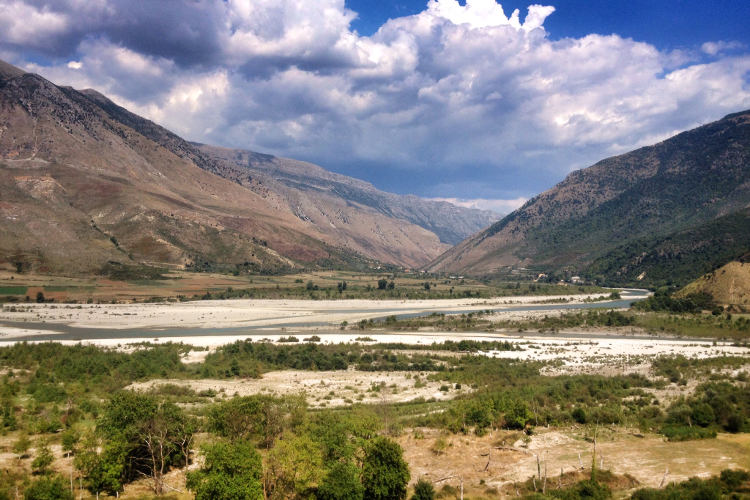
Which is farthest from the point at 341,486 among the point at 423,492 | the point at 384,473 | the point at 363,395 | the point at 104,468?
the point at 363,395

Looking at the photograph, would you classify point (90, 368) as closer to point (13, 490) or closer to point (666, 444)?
point (13, 490)

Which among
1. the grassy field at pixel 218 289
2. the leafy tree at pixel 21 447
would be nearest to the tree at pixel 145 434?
the leafy tree at pixel 21 447

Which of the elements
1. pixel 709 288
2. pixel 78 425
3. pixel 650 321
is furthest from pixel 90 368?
pixel 709 288

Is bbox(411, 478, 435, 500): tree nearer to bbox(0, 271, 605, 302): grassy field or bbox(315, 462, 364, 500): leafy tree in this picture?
bbox(315, 462, 364, 500): leafy tree

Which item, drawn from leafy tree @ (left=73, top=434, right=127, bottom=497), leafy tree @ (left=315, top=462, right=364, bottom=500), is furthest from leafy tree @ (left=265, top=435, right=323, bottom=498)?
leafy tree @ (left=73, top=434, right=127, bottom=497)

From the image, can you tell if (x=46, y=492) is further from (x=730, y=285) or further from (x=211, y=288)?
(x=211, y=288)

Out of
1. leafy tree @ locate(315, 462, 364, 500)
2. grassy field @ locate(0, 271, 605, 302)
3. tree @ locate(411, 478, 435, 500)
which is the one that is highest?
grassy field @ locate(0, 271, 605, 302)

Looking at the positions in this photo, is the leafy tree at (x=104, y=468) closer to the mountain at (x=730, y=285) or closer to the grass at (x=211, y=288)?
the mountain at (x=730, y=285)
